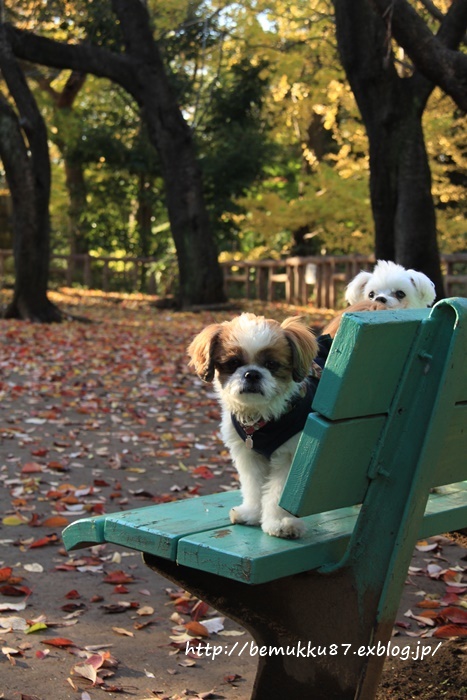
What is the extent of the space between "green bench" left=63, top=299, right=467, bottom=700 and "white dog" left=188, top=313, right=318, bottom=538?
1.21ft

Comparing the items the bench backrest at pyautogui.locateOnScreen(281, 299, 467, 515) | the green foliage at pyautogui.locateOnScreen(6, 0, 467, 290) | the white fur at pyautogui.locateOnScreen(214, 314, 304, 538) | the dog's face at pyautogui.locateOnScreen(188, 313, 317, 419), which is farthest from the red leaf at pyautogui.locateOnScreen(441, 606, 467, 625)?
the green foliage at pyautogui.locateOnScreen(6, 0, 467, 290)

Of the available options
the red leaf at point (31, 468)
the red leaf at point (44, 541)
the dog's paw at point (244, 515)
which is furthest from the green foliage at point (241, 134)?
the dog's paw at point (244, 515)

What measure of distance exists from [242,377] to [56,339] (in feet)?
39.3

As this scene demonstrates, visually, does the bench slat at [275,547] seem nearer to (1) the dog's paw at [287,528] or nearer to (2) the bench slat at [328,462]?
(1) the dog's paw at [287,528]

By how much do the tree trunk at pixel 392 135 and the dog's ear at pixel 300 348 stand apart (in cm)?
873

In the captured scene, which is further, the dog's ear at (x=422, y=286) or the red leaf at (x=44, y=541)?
the dog's ear at (x=422, y=286)

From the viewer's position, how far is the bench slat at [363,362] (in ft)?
7.65

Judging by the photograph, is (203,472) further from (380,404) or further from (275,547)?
(380,404)

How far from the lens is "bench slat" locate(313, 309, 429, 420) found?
233 cm

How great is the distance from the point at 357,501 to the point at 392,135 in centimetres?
1005

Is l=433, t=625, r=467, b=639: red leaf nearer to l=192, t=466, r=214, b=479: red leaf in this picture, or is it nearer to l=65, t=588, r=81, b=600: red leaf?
l=65, t=588, r=81, b=600: red leaf

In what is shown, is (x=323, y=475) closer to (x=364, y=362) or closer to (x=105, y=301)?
(x=364, y=362)

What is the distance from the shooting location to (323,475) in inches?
96.1

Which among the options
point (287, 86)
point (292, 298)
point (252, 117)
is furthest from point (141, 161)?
point (287, 86)
